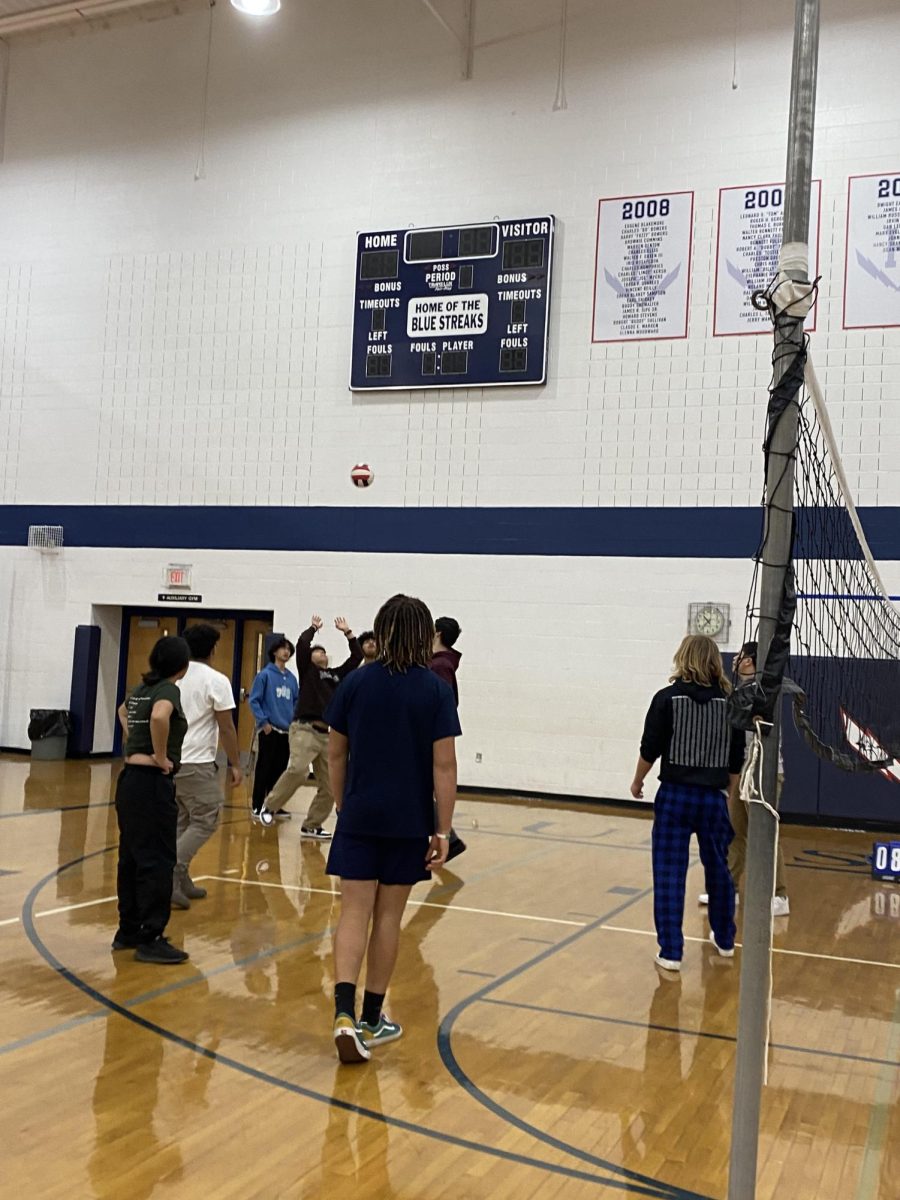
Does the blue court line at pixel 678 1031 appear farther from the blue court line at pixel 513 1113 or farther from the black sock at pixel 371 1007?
the black sock at pixel 371 1007

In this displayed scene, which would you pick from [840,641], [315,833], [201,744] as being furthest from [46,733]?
[840,641]

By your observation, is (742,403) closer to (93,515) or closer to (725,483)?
(725,483)

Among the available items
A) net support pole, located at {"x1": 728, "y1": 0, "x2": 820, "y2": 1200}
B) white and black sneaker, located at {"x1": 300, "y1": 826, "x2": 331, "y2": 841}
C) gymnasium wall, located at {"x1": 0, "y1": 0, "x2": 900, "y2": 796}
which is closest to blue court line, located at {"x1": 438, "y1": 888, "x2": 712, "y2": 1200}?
net support pole, located at {"x1": 728, "y1": 0, "x2": 820, "y2": 1200}

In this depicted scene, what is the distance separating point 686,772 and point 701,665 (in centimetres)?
59

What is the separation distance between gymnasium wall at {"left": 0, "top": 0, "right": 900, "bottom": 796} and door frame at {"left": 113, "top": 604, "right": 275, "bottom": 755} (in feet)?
0.98

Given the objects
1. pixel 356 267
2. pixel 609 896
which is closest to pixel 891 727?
pixel 609 896

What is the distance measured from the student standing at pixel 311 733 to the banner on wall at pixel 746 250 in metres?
6.55

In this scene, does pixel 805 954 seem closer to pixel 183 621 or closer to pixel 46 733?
pixel 183 621

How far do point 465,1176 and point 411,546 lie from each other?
462 inches

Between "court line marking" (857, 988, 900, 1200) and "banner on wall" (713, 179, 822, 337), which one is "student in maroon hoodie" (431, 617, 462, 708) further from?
"banner on wall" (713, 179, 822, 337)

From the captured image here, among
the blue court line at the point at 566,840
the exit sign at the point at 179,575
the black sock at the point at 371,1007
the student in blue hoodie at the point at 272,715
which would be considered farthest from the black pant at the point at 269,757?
the black sock at the point at 371,1007

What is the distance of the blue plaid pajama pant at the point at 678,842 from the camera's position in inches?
249

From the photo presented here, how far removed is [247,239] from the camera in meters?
16.3

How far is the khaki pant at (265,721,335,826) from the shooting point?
10148mm
